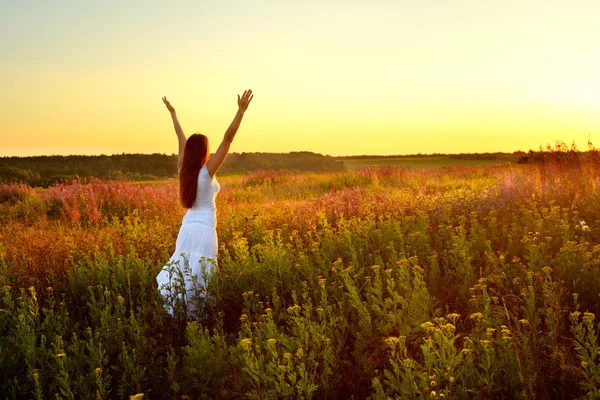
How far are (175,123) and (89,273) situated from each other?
225 centimetres

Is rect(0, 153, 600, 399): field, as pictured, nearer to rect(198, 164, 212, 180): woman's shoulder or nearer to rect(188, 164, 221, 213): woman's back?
rect(188, 164, 221, 213): woman's back

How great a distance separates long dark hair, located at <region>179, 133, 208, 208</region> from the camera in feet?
18.5

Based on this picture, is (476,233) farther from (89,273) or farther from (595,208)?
(89,273)

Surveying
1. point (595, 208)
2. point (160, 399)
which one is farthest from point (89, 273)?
point (595, 208)

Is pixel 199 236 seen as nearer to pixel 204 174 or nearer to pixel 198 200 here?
pixel 198 200

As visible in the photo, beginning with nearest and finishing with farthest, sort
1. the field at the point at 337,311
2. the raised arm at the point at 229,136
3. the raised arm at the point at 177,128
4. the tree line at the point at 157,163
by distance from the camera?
the field at the point at 337,311 < the raised arm at the point at 229,136 < the raised arm at the point at 177,128 < the tree line at the point at 157,163

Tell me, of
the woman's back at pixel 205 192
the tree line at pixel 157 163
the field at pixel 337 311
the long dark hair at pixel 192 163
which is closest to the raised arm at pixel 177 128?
the long dark hair at pixel 192 163

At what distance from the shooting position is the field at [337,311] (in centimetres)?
350

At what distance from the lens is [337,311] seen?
4.96 m

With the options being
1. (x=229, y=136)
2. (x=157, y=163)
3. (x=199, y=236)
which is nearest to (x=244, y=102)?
(x=229, y=136)

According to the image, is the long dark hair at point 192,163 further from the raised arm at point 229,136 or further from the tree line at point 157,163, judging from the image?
the tree line at point 157,163

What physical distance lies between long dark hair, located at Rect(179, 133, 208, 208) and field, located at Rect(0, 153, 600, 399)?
0.93 metres

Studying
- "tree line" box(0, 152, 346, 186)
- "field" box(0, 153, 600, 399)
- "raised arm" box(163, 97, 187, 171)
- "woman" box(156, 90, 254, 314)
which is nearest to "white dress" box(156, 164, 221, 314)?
"woman" box(156, 90, 254, 314)

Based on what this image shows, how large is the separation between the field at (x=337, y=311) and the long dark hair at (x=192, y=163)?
927 millimetres
